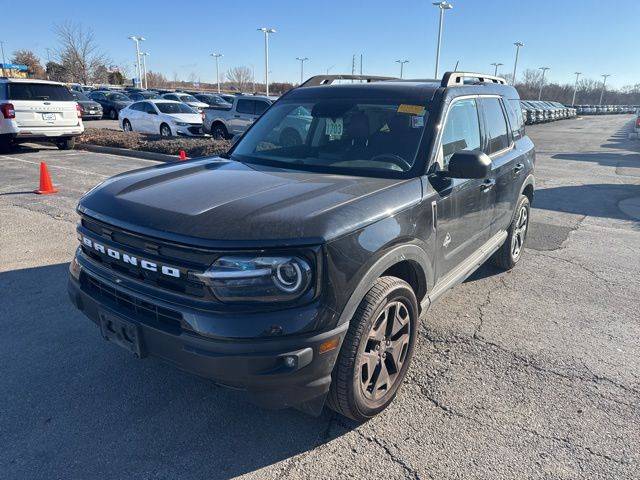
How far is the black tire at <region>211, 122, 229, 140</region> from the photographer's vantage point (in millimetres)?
17359

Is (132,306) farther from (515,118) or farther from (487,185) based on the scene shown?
(515,118)

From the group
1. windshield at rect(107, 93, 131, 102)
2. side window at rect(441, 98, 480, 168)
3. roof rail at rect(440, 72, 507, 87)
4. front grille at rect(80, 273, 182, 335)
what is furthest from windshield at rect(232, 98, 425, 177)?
windshield at rect(107, 93, 131, 102)

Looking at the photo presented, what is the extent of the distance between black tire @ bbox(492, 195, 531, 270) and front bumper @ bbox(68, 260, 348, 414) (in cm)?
334

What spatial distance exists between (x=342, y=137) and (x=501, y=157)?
1.79m

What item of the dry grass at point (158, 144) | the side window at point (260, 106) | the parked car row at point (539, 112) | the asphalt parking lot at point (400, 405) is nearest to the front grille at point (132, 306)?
the asphalt parking lot at point (400, 405)

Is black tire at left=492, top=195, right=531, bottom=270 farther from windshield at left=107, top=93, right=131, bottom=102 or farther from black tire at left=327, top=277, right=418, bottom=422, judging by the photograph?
windshield at left=107, top=93, right=131, bottom=102

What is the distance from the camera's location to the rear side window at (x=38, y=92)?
40.6ft

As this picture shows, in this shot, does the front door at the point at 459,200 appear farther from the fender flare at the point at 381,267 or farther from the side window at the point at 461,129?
the fender flare at the point at 381,267

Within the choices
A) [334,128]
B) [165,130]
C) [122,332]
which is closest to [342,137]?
[334,128]

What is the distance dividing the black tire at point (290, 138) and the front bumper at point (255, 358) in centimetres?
180

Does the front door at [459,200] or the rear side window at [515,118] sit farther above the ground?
the rear side window at [515,118]

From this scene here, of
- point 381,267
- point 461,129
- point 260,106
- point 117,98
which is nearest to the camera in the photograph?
point 381,267

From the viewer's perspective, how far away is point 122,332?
258 cm

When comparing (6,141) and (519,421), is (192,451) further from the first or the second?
(6,141)
